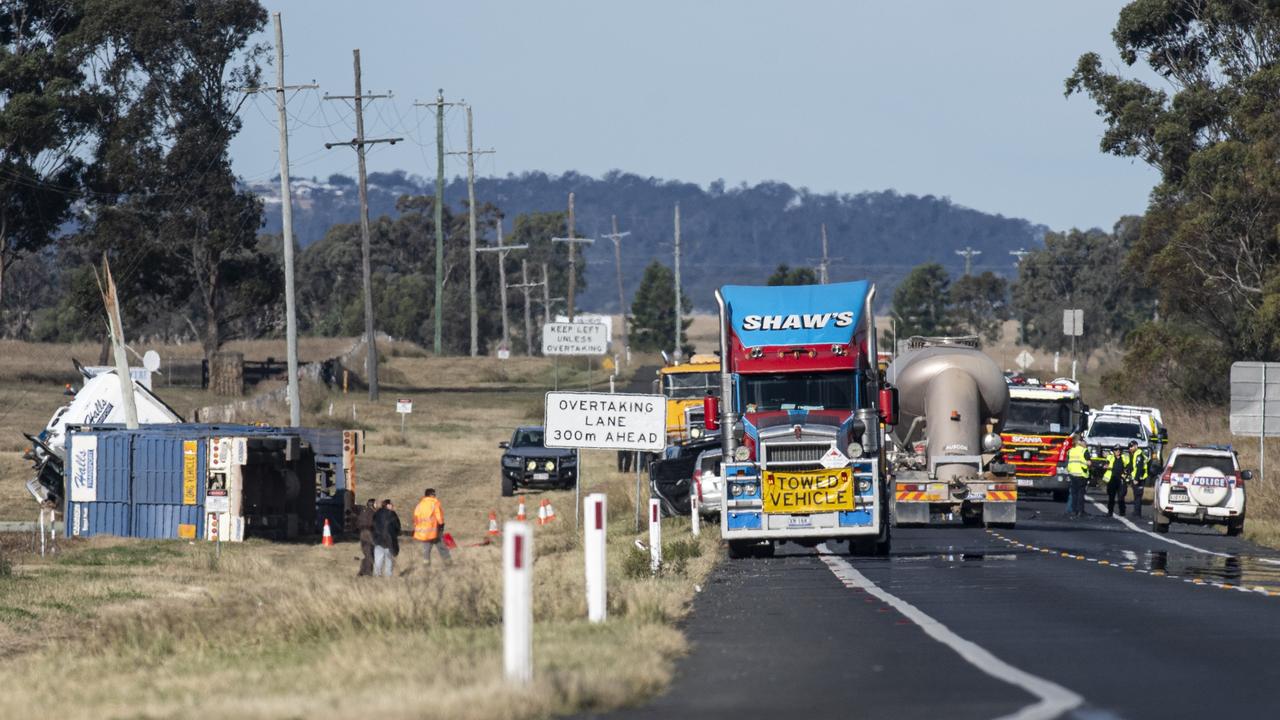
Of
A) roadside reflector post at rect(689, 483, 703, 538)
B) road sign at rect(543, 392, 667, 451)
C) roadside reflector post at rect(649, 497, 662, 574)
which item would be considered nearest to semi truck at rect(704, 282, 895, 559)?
roadside reflector post at rect(649, 497, 662, 574)

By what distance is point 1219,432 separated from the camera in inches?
2330

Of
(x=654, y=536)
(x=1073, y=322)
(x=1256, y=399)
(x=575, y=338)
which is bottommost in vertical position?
(x=654, y=536)

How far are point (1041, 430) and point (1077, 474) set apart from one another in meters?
4.87

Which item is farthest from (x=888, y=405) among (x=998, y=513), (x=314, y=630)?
(x=314, y=630)

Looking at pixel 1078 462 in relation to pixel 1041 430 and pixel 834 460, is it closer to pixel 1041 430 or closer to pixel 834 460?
pixel 1041 430

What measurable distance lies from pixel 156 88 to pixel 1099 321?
7540 centimetres

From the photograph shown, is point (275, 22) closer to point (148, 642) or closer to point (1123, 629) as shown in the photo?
point (148, 642)

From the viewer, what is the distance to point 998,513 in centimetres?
3041

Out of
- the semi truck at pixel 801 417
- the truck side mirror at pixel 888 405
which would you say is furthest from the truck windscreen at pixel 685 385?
the truck side mirror at pixel 888 405

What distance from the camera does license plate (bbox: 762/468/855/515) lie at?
2497 centimetres

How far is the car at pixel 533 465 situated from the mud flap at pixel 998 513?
60.3 feet

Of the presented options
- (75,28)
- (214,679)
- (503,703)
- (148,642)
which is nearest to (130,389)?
(148,642)

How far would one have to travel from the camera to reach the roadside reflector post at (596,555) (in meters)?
15.1

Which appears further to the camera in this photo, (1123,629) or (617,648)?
(1123,629)
